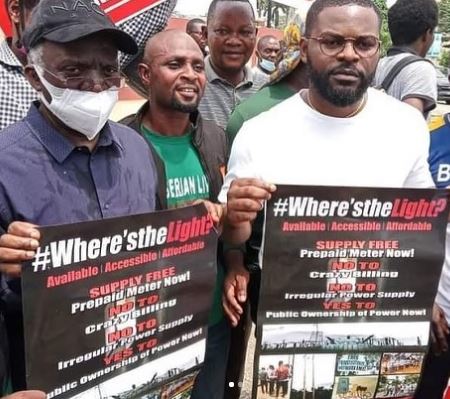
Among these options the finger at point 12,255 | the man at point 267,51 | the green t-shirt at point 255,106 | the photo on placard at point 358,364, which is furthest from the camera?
the man at point 267,51

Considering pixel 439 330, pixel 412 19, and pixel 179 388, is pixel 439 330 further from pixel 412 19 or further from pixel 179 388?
pixel 412 19

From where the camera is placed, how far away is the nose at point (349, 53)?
2.18 m

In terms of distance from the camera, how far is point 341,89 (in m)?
2.19

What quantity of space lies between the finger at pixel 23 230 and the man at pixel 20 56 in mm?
1032

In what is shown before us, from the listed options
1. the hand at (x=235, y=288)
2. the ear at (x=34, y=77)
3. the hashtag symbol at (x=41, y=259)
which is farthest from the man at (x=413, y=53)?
the hashtag symbol at (x=41, y=259)

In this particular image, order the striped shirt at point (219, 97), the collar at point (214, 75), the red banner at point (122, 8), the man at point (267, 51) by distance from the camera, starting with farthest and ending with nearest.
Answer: the man at point (267, 51)
the collar at point (214, 75)
the striped shirt at point (219, 97)
the red banner at point (122, 8)

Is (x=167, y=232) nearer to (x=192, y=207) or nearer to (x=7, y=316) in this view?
(x=192, y=207)

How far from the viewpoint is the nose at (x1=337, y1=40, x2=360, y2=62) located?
218cm

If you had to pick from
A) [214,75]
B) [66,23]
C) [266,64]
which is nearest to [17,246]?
[66,23]

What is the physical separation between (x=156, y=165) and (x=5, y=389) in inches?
38.9

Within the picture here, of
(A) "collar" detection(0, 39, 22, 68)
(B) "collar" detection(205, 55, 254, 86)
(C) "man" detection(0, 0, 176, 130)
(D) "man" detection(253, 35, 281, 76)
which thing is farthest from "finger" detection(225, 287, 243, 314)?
(D) "man" detection(253, 35, 281, 76)

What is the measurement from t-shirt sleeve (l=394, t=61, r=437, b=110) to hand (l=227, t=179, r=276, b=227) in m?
2.26

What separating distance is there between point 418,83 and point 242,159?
2.14m

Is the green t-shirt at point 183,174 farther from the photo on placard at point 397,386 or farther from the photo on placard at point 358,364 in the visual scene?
the photo on placard at point 397,386
